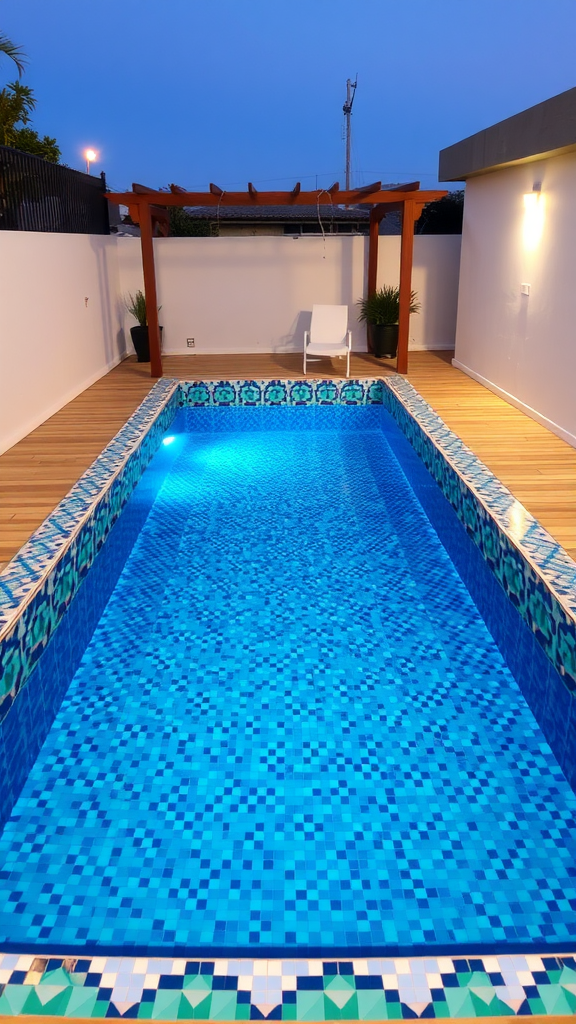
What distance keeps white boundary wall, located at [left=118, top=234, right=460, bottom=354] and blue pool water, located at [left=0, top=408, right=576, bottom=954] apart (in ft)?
22.1

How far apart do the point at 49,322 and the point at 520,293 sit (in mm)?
4825

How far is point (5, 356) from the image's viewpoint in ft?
21.0

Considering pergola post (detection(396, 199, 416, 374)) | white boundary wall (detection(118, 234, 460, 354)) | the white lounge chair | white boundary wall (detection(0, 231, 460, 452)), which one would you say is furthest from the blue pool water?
white boundary wall (detection(118, 234, 460, 354))

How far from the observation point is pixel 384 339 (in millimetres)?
10844

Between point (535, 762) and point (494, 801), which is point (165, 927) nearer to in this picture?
point (494, 801)

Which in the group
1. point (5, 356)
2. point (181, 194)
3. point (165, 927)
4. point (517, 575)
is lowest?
point (165, 927)

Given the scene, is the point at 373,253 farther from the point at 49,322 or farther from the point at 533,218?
the point at 49,322

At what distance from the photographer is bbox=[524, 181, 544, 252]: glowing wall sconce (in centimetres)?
718

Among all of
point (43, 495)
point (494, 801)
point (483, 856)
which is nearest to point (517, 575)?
point (494, 801)

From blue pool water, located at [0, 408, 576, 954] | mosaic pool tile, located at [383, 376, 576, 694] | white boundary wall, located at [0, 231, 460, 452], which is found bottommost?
blue pool water, located at [0, 408, 576, 954]

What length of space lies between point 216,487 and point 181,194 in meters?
4.08

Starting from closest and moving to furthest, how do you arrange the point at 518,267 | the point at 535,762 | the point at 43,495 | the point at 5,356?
the point at 535,762
the point at 43,495
the point at 5,356
the point at 518,267

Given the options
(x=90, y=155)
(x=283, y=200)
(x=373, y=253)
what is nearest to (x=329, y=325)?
(x=373, y=253)

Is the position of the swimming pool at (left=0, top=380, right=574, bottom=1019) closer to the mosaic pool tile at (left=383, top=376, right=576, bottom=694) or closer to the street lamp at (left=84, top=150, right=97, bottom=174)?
the mosaic pool tile at (left=383, top=376, right=576, bottom=694)
